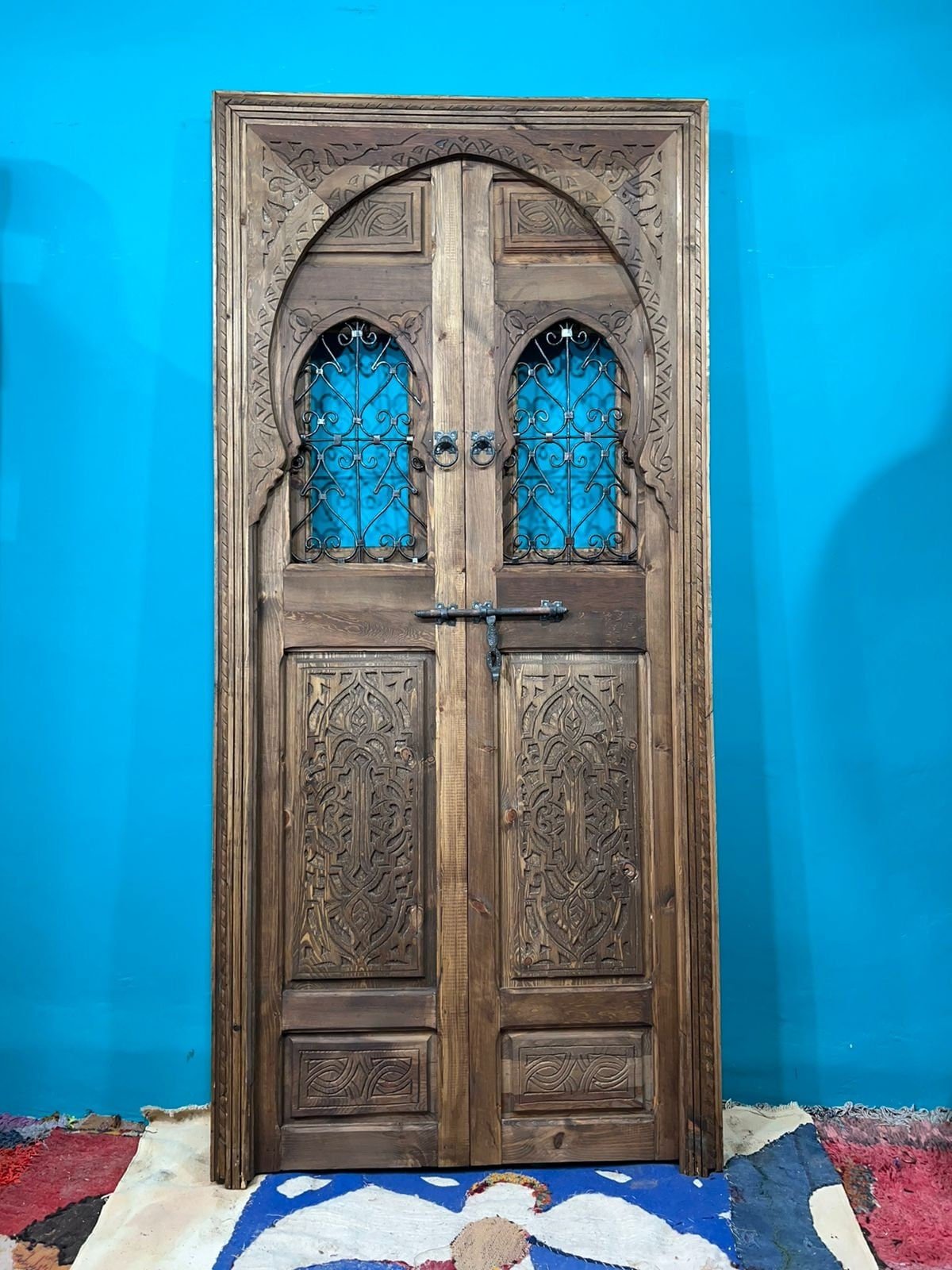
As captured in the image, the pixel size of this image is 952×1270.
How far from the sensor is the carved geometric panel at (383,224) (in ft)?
6.98

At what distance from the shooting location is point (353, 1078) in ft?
6.86

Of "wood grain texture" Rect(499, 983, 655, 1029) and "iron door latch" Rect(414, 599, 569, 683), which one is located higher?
"iron door latch" Rect(414, 599, 569, 683)

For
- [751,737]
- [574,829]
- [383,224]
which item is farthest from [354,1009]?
[383,224]

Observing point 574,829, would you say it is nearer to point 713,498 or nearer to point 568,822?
point 568,822

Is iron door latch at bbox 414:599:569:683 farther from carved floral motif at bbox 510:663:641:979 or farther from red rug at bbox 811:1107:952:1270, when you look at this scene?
red rug at bbox 811:1107:952:1270

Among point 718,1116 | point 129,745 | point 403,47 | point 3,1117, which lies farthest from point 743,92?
point 3,1117

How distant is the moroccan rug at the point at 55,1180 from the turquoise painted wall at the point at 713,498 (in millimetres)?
72

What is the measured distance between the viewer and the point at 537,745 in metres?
2.14

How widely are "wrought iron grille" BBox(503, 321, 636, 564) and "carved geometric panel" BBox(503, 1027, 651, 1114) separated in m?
1.08

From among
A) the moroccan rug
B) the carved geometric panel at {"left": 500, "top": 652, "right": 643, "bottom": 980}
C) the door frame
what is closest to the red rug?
the door frame

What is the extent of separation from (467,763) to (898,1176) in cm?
131

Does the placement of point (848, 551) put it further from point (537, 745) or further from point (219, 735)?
point (219, 735)

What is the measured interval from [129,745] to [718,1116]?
1599 millimetres

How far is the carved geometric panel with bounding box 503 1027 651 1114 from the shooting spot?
2.10 metres
